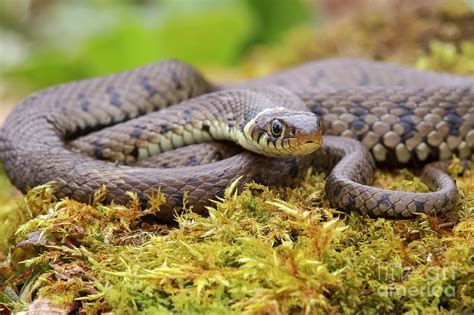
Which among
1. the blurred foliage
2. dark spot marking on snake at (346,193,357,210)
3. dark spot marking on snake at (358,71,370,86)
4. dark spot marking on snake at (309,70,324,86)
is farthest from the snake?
dark spot marking on snake at (309,70,324,86)

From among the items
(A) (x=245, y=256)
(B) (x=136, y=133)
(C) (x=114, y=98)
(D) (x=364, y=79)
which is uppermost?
(C) (x=114, y=98)

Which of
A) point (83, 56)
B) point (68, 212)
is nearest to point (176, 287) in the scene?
point (68, 212)

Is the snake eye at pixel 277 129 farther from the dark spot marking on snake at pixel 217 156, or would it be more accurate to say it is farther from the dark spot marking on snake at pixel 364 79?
the dark spot marking on snake at pixel 364 79

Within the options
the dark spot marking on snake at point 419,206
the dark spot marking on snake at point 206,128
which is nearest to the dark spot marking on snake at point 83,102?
the dark spot marking on snake at point 206,128

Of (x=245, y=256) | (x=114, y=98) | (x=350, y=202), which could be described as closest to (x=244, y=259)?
(x=245, y=256)

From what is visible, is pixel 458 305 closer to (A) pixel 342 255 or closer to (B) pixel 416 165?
(A) pixel 342 255

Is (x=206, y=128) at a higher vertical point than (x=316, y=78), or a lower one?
higher

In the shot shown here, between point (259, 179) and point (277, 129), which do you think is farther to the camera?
point (259, 179)

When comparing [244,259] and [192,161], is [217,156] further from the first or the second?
[244,259]
